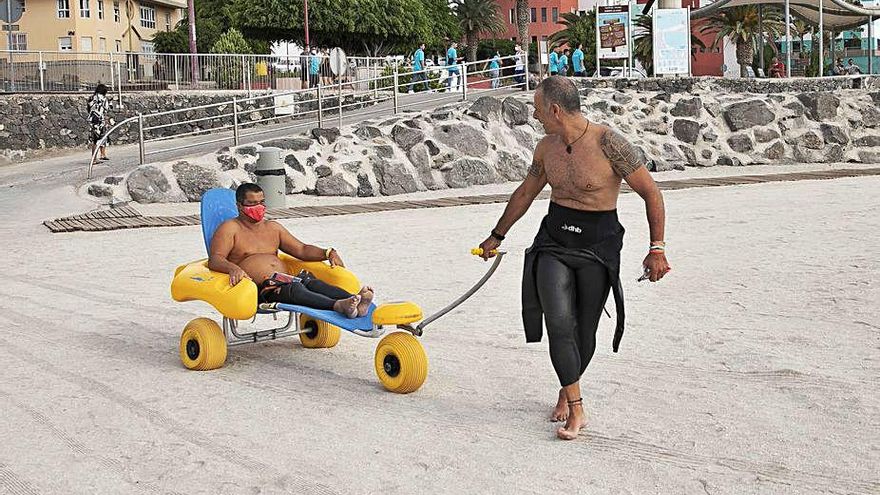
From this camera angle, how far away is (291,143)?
16578 mm

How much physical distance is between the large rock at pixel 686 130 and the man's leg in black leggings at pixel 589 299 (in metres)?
14.5

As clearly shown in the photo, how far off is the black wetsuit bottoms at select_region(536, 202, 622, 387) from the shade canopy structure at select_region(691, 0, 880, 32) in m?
25.6

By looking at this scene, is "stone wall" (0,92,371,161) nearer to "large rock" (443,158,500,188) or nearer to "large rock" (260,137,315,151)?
"large rock" (443,158,500,188)

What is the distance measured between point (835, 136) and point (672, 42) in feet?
16.9

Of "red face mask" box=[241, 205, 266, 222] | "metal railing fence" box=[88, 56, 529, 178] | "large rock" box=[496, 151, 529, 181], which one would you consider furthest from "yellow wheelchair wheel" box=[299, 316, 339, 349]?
"large rock" box=[496, 151, 529, 181]

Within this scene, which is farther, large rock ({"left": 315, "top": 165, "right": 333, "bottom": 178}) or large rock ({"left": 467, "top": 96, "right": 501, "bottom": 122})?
large rock ({"left": 467, "top": 96, "right": 501, "bottom": 122})

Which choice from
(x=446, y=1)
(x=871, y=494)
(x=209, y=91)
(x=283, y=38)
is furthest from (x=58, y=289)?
(x=446, y=1)

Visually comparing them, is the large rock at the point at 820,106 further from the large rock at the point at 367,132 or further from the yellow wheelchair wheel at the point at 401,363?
the yellow wheelchair wheel at the point at 401,363

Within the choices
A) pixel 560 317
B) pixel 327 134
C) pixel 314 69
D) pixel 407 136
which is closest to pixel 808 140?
pixel 407 136

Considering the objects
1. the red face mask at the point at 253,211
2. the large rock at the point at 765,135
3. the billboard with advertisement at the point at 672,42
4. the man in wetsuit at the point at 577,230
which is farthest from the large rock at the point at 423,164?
the man in wetsuit at the point at 577,230

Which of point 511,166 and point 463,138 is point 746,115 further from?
point 463,138

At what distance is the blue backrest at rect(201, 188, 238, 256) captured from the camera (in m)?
6.46

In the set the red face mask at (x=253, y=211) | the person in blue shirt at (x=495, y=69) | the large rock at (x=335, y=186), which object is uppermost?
the person in blue shirt at (x=495, y=69)

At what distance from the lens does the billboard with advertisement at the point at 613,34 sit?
24641mm
